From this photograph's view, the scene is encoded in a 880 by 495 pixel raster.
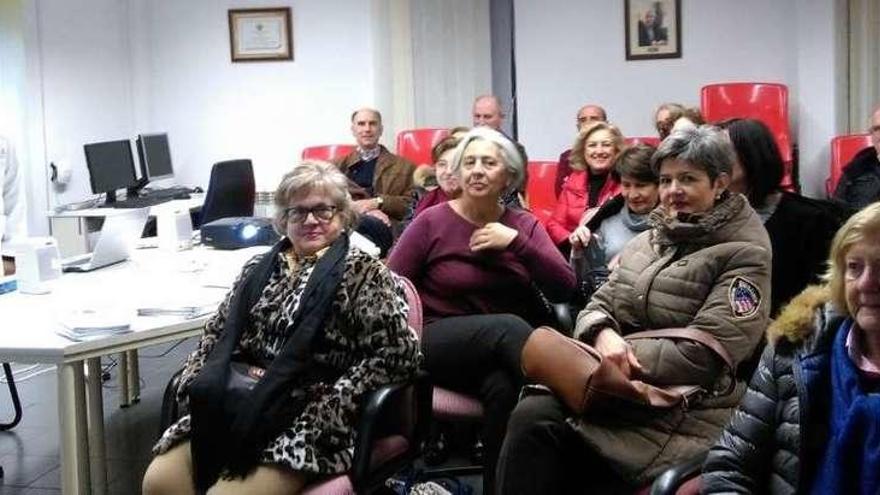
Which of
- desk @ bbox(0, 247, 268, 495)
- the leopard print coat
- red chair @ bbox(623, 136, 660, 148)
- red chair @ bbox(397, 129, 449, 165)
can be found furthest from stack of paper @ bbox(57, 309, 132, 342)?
red chair @ bbox(397, 129, 449, 165)

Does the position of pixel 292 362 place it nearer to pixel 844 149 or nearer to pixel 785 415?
pixel 785 415

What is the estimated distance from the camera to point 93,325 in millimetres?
2863

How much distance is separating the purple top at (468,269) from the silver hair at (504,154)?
216 millimetres

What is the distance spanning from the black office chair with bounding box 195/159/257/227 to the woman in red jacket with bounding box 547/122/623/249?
85.2 inches

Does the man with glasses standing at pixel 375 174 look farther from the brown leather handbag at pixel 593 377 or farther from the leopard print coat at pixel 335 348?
the brown leather handbag at pixel 593 377

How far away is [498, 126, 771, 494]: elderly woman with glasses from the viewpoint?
2.36 meters

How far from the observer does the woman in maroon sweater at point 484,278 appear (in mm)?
2941

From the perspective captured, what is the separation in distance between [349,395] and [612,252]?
156 cm

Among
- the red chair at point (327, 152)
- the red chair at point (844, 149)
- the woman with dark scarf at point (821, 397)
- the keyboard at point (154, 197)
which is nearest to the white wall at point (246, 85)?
the keyboard at point (154, 197)

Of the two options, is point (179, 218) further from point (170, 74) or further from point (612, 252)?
point (170, 74)

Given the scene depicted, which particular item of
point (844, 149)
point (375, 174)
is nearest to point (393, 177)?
point (375, 174)

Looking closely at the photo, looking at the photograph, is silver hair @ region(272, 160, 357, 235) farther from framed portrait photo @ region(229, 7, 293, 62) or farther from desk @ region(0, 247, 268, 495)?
framed portrait photo @ region(229, 7, 293, 62)

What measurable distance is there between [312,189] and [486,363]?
0.71m

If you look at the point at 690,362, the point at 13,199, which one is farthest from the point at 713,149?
the point at 13,199
